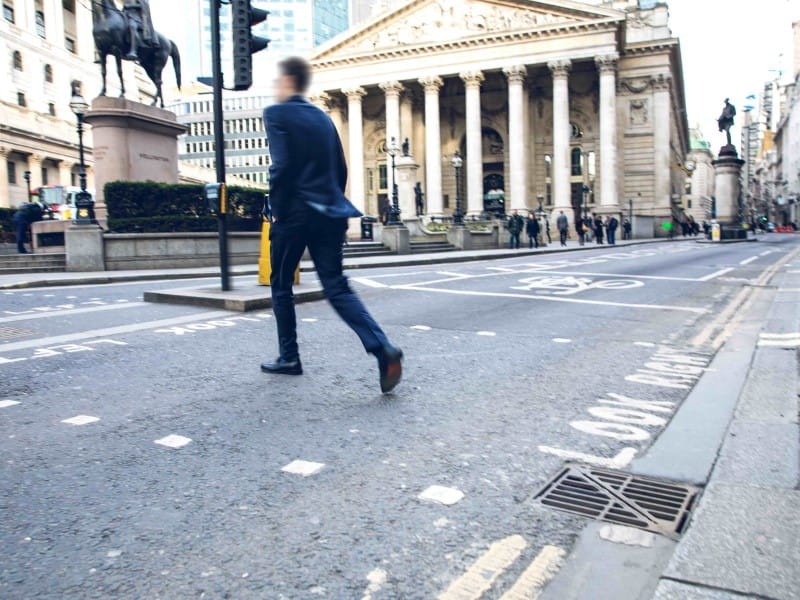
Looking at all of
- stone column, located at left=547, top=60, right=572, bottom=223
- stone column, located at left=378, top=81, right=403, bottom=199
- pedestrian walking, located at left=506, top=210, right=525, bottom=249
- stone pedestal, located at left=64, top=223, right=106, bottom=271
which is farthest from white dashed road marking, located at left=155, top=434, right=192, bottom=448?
stone column, located at left=378, top=81, right=403, bottom=199

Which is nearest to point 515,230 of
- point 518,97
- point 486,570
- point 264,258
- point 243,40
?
point 264,258

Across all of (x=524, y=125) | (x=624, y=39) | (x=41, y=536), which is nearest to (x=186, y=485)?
(x=41, y=536)

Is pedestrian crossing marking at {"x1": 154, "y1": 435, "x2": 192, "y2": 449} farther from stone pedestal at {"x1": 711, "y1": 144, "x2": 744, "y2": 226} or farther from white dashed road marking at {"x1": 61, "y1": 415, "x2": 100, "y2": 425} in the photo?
stone pedestal at {"x1": 711, "y1": 144, "x2": 744, "y2": 226}

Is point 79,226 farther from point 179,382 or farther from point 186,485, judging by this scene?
point 186,485

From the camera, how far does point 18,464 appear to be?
3.24 metres

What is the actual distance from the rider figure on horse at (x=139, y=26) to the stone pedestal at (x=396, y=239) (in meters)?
10.7

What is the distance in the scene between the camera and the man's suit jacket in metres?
4.55

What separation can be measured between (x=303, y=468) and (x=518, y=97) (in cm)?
5663

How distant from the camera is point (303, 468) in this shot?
319 cm

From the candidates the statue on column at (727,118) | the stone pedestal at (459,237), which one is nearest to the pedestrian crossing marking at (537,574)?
the stone pedestal at (459,237)

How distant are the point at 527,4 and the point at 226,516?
59747 millimetres

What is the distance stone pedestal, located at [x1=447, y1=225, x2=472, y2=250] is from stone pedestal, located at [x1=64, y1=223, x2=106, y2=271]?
17.2m

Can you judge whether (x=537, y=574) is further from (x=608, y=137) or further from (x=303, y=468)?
(x=608, y=137)

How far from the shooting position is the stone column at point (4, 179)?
47.4 meters
